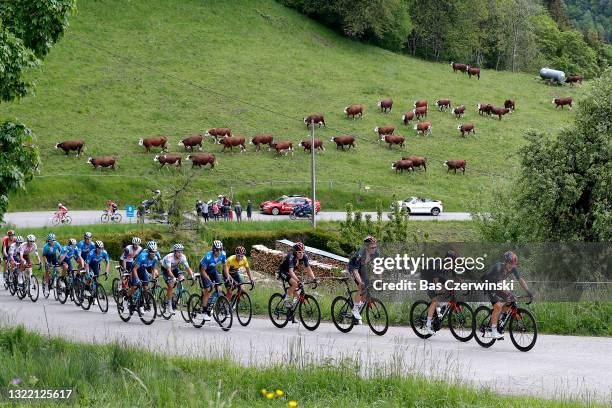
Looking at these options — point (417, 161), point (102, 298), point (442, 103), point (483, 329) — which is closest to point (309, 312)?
point (483, 329)

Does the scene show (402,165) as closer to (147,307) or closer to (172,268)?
(147,307)

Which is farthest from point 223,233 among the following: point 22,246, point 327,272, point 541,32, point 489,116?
point 541,32

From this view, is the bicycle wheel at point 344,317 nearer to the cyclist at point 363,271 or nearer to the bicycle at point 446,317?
the cyclist at point 363,271

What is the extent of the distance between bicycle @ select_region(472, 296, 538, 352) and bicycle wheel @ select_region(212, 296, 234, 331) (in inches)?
239

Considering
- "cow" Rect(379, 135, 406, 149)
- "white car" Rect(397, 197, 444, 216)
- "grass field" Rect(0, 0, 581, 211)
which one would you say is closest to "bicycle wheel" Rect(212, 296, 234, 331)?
"grass field" Rect(0, 0, 581, 211)

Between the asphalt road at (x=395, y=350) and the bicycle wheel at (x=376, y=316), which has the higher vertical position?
the bicycle wheel at (x=376, y=316)

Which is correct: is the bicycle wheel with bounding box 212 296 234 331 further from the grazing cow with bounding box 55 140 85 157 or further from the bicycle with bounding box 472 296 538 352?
the grazing cow with bounding box 55 140 85 157

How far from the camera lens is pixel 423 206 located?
60594mm

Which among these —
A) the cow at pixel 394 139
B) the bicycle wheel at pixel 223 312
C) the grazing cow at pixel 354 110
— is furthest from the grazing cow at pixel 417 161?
the bicycle wheel at pixel 223 312

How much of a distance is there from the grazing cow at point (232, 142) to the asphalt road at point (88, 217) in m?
12.6

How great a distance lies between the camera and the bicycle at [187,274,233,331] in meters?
21.2

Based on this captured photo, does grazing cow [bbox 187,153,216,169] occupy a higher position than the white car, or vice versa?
grazing cow [bbox 187,153,216,169]

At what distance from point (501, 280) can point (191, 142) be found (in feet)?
181

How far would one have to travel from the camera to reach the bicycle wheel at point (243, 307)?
21656 millimetres
